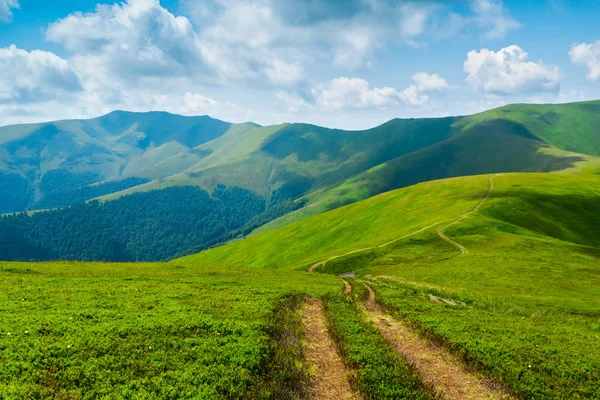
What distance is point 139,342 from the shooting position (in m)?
21.1

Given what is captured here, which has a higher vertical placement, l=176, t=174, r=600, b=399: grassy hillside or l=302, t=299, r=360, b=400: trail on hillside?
l=302, t=299, r=360, b=400: trail on hillside

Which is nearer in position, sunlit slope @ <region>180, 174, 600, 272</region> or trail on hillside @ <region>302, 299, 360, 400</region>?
A: trail on hillside @ <region>302, 299, 360, 400</region>

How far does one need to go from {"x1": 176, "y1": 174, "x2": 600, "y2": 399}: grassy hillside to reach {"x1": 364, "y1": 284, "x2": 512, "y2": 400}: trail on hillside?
0.98 metres

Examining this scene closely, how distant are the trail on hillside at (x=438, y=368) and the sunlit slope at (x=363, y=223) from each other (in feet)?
235

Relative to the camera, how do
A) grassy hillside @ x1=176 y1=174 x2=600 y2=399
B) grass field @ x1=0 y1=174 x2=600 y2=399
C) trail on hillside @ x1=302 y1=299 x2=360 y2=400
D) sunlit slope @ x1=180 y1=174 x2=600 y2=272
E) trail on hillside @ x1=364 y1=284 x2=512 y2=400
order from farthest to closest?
sunlit slope @ x1=180 y1=174 x2=600 y2=272 < grassy hillside @ x1=176 y1=174 x2=600 y2=399 < trail on hillside @ x1=364 y1=284 x2=512 y2=400 < trail on hillside @ x1=302 y1=299 x2=360 y2=400 < grass field @ x1=0 y1=174 x2=600 y2=399

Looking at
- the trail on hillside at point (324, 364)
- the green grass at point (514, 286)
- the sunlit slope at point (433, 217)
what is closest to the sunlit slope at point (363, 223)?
the sunlit slope at point (433, 217)

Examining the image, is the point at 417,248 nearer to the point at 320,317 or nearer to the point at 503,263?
the point at 503,263

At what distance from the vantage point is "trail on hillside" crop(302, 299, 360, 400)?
61.5 feet

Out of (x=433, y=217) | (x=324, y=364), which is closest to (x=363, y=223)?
(x=433, y=217)

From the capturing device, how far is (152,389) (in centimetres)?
1689

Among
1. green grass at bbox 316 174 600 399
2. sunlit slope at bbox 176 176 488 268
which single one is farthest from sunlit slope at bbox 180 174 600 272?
green grass at bbox 316 174 600 399

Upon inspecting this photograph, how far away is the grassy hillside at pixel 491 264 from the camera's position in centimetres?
2373

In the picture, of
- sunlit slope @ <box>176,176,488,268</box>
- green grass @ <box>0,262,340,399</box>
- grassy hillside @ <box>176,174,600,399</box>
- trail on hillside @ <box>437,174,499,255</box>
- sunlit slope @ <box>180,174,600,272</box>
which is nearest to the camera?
green grass @ <box>0,262,340,399</box>

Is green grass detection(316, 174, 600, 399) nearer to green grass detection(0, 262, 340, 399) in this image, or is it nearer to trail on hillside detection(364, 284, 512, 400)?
trail on hillside detection(364, 284, 512, 400)
